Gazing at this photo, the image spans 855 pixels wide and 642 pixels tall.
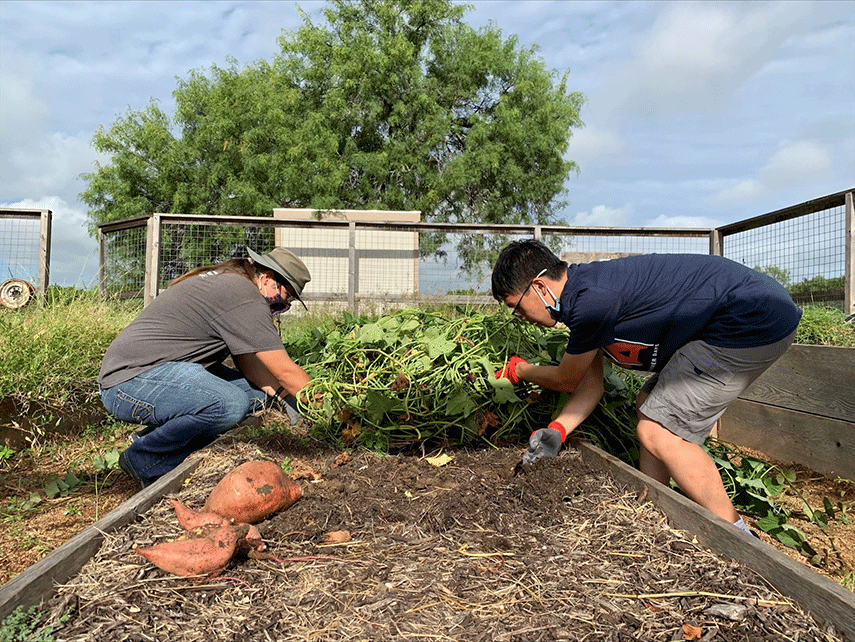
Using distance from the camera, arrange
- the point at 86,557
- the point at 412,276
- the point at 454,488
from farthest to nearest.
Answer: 1. the point at 412,276
2. the point at 454,488
3. the point at 86,557

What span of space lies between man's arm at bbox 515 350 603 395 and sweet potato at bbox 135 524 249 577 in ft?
5.00

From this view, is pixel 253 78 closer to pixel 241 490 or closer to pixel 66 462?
pixel 66 462

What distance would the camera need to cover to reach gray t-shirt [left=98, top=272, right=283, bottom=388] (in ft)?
9.75

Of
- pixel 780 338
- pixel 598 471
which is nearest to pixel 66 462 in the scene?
pixel 598 471

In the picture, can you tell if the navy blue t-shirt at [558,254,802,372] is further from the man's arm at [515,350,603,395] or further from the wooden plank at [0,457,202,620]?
the wooden plank at [0,457,202,620]

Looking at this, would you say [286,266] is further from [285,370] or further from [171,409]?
[171,409]

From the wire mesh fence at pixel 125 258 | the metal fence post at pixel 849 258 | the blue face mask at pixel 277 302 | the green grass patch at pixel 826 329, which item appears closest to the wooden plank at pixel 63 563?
the blue face mask at pixel 277 302

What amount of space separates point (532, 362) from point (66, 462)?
10.7 feet

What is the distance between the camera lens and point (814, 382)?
3.72 meters

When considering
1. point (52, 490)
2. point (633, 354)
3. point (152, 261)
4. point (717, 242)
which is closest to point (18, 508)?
point (52, 490)

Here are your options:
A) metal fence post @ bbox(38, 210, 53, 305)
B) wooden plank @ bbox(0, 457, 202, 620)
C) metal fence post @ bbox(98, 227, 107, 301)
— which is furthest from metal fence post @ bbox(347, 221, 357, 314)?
wooden plank @ bbox(0, 457, 202, 620)

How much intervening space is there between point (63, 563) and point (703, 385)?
2.43 meters

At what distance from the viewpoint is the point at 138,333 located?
3.18m

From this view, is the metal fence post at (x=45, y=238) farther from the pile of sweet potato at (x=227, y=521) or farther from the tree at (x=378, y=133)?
the tree at (x=378, y=133)
